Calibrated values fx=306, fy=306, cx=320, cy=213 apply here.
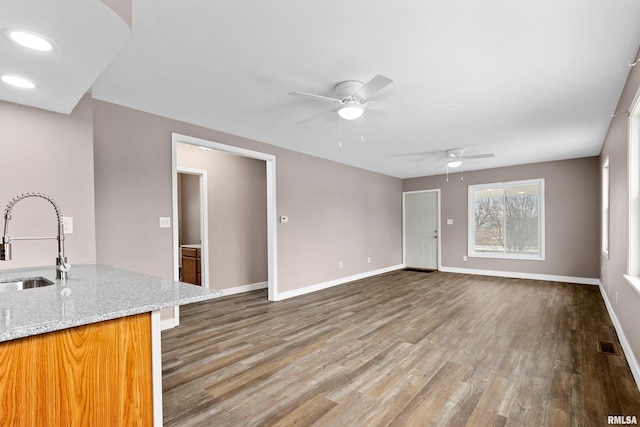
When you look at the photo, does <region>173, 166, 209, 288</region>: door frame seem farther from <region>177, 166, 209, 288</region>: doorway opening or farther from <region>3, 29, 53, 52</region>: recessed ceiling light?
<region>3, 29, 53, 52</region>: recessed ceiling light

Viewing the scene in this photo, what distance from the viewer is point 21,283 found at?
1810 millimetres

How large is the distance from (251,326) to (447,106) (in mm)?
3218

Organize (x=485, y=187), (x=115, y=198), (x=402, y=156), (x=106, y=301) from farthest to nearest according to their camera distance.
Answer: (x=485, y=187) → (x=402, y=156) → (x=115, y=198) → (x=106, y=301)

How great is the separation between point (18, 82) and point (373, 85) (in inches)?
88.9

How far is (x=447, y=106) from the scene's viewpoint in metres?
3.22

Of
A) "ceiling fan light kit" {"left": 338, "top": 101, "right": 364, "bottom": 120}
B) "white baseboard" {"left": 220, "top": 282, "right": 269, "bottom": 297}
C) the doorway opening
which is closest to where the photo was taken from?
"ceiling fan light kit" {"left": 338, "top": 101, "right": 364, "bottom": 120}

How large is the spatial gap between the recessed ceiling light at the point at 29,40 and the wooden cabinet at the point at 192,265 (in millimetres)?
4019

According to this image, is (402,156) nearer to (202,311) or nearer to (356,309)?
(356,309)

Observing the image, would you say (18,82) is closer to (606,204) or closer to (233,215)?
(233,215)

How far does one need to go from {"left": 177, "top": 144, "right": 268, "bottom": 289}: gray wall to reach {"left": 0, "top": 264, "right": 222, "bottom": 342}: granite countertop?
337 cm

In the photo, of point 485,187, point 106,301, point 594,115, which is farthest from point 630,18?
point 485,187

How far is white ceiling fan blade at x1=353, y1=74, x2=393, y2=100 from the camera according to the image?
2.17 metres

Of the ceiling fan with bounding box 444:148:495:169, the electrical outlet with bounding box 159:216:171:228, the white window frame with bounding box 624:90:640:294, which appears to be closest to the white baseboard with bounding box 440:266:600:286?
the ceiling fan with bounding box 444:148:495:169

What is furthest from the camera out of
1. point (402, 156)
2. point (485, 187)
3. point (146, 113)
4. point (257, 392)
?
point (485, 187)
